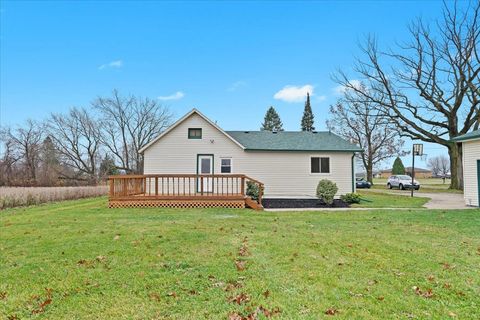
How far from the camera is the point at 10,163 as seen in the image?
36.0 m

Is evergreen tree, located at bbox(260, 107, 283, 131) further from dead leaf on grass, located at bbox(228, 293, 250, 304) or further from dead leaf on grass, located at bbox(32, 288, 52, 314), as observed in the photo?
dead leaf on grass, located at bbox(32, 288, 52, 314)

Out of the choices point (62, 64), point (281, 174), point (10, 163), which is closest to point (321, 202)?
point (281, 174)

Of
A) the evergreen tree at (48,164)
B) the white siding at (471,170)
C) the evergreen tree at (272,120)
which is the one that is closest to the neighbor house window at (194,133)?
the white siding at (471,170)

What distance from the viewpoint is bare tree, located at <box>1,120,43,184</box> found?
37.2 meters

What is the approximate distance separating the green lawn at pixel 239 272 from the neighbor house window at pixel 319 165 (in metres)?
9.70

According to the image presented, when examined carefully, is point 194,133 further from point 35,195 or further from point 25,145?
point 25,145

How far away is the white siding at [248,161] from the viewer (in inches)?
677

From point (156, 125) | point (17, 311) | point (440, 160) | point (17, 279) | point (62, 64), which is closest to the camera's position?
point (17, 311)

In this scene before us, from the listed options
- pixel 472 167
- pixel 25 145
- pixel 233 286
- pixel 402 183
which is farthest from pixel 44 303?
pixel 25 145

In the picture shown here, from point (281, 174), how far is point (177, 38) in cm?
1085

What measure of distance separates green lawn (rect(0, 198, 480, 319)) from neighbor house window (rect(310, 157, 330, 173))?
31.8 ft

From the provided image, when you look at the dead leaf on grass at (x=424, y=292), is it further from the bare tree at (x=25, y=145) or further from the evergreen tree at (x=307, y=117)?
the evergreen tree at (x=307, y=117)

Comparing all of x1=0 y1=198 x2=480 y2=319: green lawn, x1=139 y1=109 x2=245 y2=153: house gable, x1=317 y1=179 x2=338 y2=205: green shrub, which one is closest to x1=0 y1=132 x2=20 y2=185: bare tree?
x1=139 y1=109 x2=245 y2=153: house gable

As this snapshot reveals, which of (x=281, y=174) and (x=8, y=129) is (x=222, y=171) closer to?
(x=281, y=174)
